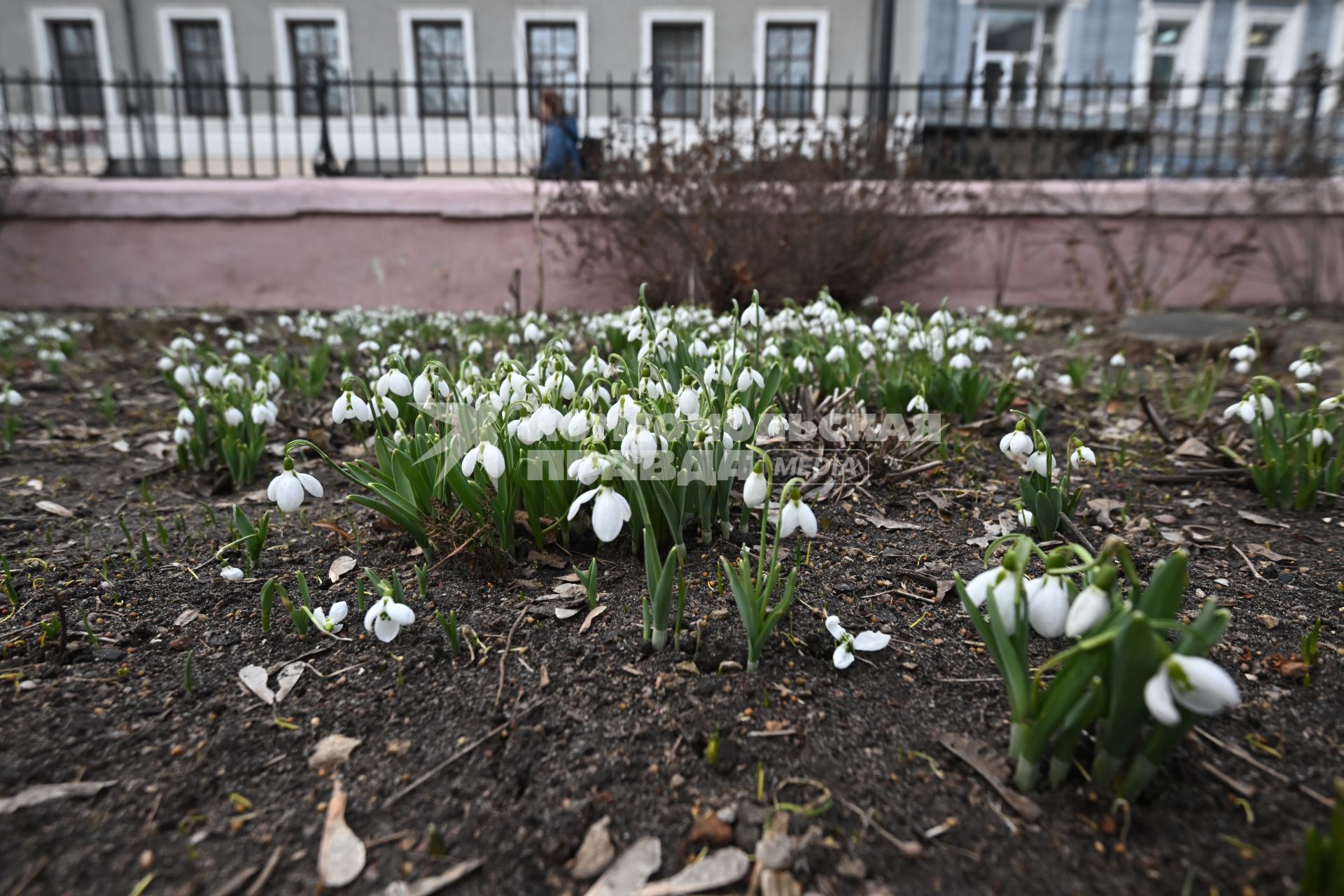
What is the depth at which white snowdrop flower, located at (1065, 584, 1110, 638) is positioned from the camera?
1.05 meters

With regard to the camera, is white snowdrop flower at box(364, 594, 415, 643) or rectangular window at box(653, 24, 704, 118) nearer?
white snowdrop flower at box(364, 594, 415, 643)

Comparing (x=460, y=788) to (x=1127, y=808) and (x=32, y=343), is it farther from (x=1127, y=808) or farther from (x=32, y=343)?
(x=32, y=343)

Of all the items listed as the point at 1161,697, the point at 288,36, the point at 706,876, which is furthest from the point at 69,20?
the point at 1161,697

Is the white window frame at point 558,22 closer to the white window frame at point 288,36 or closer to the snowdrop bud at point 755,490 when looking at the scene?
the white window frame at point 288,36

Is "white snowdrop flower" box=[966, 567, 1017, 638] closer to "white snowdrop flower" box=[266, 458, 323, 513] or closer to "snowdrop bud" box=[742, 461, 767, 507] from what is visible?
"snowdrop bud" box=[742, 461, 767, 507]

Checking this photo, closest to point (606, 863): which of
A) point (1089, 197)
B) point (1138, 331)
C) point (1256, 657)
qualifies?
point (1256, 657)

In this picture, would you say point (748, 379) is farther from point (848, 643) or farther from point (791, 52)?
point (791, 52)

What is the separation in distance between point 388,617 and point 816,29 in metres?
14.6

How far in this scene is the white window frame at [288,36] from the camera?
13289 millimetres

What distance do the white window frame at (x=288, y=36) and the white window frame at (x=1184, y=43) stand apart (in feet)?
46.2

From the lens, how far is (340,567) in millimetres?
2029

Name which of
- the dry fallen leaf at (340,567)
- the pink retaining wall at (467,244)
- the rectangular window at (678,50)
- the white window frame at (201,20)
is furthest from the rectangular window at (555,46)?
the dry fallen leaf at (340,567)

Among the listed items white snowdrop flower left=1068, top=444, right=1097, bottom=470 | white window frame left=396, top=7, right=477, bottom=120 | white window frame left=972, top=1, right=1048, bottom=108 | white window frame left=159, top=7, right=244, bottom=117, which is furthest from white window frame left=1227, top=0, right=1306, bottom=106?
white window frame left=159, top=7, right=244, bottom=117

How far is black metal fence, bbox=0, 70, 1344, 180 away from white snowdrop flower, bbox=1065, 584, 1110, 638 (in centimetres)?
576
